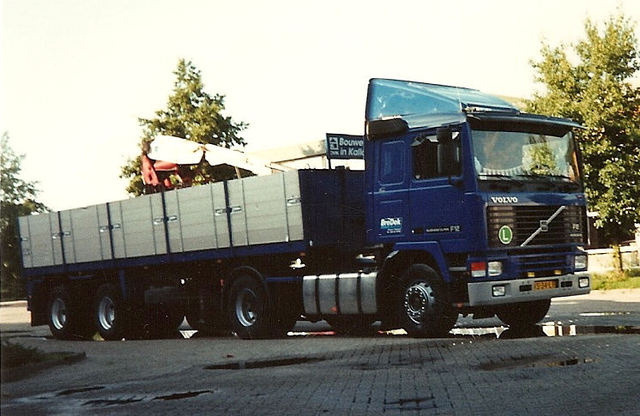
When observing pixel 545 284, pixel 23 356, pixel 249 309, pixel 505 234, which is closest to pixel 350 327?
pixel 249 309

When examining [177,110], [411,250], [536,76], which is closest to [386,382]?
[411,250]

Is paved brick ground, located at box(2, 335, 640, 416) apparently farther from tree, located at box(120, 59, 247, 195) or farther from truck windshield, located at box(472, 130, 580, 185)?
tree, located at box(120, 59, 247, 195)

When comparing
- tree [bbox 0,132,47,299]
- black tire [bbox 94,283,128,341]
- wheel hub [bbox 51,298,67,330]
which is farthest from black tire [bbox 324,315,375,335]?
tree [bbox 0,132,47,299]

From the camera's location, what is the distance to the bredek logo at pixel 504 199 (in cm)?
1378

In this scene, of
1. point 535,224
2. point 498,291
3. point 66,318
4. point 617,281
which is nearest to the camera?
point 498,291

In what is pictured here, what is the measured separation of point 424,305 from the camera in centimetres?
1430

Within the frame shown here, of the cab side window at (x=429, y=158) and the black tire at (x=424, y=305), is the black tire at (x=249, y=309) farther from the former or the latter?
the cab side window at (x=429, y=158)

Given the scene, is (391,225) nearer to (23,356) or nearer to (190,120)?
(23,356)

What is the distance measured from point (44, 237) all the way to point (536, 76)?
16.8 metres

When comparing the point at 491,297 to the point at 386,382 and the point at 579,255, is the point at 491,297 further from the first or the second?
the point at 386,382

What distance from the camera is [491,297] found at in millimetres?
13664

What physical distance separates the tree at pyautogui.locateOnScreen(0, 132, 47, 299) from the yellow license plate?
11750mm

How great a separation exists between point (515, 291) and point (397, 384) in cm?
468

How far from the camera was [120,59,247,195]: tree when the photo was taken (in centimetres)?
3875
